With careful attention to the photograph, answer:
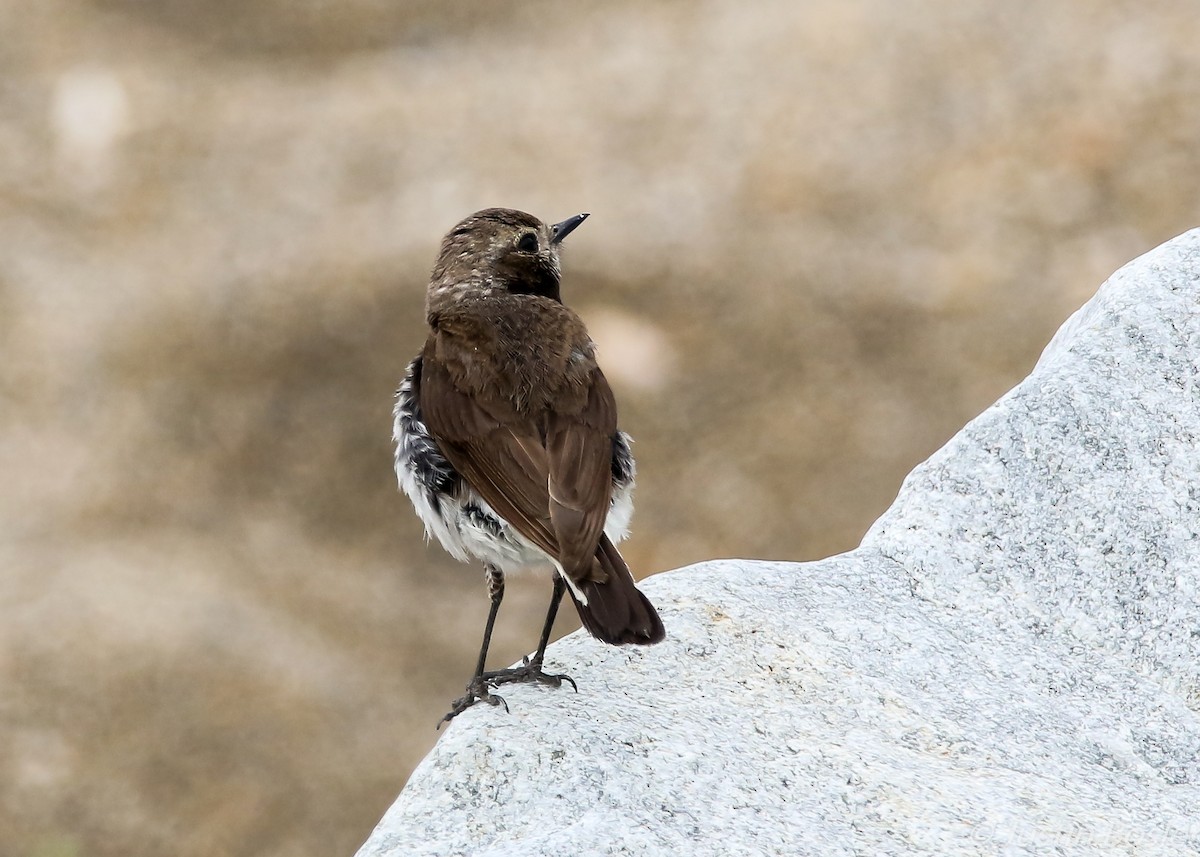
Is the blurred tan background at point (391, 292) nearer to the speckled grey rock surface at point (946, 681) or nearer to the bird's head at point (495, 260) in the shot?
the bird's head at point (495, 260)

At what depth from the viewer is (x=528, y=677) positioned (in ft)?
15.5

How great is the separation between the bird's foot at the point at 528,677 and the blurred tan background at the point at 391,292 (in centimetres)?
607

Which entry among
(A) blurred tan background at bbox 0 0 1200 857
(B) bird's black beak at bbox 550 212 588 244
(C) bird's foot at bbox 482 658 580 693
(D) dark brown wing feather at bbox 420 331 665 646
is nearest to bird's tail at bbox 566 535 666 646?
(D) dark brown wing feather at bbox 420 331 665 646

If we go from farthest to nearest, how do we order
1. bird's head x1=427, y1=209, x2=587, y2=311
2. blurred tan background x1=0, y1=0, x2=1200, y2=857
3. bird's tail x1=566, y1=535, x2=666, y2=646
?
1. blurred tan background x1=0, y1=0, x2=1200, y2=857
2. bird's head x1=427, y1=209, x2=587, y2=311
3. bird's tail x1=566, y1=535, x2=666, y2=646

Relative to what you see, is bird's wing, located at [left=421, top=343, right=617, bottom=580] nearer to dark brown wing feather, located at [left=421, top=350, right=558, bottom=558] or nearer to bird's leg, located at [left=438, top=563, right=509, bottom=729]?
dark brown wing feather, located at [left=421, top=350, right=558, bottom=558]

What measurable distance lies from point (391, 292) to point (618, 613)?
923 cm

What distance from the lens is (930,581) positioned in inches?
190

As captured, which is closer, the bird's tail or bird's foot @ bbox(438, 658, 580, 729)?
the bird's tail

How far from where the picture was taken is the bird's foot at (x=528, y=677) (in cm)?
465

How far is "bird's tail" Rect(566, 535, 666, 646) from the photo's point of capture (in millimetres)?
4238

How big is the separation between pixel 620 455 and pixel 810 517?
22.9 feet

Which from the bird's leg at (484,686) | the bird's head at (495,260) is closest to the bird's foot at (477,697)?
the bird's leg at (484,686)

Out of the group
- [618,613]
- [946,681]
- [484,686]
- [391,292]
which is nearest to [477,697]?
[484,686]

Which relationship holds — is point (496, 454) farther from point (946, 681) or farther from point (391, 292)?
point (391, 292)
